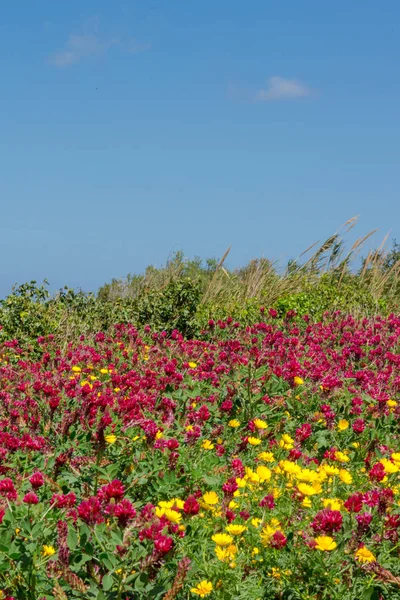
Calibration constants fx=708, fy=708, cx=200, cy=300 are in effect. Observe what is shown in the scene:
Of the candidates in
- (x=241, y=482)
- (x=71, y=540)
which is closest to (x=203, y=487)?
(x=241, y=482)

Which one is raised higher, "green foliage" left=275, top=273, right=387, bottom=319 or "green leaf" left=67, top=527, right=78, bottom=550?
"green foliage" left=275, top=273, right=387, bottom=319

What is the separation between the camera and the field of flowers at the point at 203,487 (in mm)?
2842

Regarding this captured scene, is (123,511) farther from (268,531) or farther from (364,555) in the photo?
(364,555)

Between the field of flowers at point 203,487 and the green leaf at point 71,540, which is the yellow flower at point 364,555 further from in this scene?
the green leaf at point 71,540

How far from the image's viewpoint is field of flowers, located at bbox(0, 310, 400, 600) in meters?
2.84

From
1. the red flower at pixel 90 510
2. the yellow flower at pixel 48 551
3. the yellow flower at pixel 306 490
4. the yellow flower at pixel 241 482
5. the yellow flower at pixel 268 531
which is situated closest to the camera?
the red flower at pixel 90 510

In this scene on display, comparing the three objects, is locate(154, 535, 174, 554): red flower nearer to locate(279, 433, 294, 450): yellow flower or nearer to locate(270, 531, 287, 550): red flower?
locate(270, 531, 287, 550): red flower

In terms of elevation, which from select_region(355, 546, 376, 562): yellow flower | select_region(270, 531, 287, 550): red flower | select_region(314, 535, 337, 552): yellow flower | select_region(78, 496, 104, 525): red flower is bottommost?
select_region(355, 546, 376, 562): yellow flower

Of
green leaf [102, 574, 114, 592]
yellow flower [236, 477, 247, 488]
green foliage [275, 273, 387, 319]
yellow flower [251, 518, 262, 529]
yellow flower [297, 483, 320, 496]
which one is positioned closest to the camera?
green leaf [102, 574, 114, 592]

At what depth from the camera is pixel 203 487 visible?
427cm

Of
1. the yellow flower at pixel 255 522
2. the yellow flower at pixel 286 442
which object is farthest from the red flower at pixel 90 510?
the yellow flower at pixel 286 442

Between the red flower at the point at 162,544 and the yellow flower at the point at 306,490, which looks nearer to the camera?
the red flower at the point at 162,544

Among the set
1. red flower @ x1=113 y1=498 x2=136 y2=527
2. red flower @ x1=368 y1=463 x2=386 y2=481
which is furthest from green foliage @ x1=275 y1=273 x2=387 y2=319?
red flower @ x1=113 y1=498 x2=136 y2=527

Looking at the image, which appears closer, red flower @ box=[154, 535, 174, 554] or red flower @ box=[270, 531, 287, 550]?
red flower @ box=[154, 535, 174, 554]
